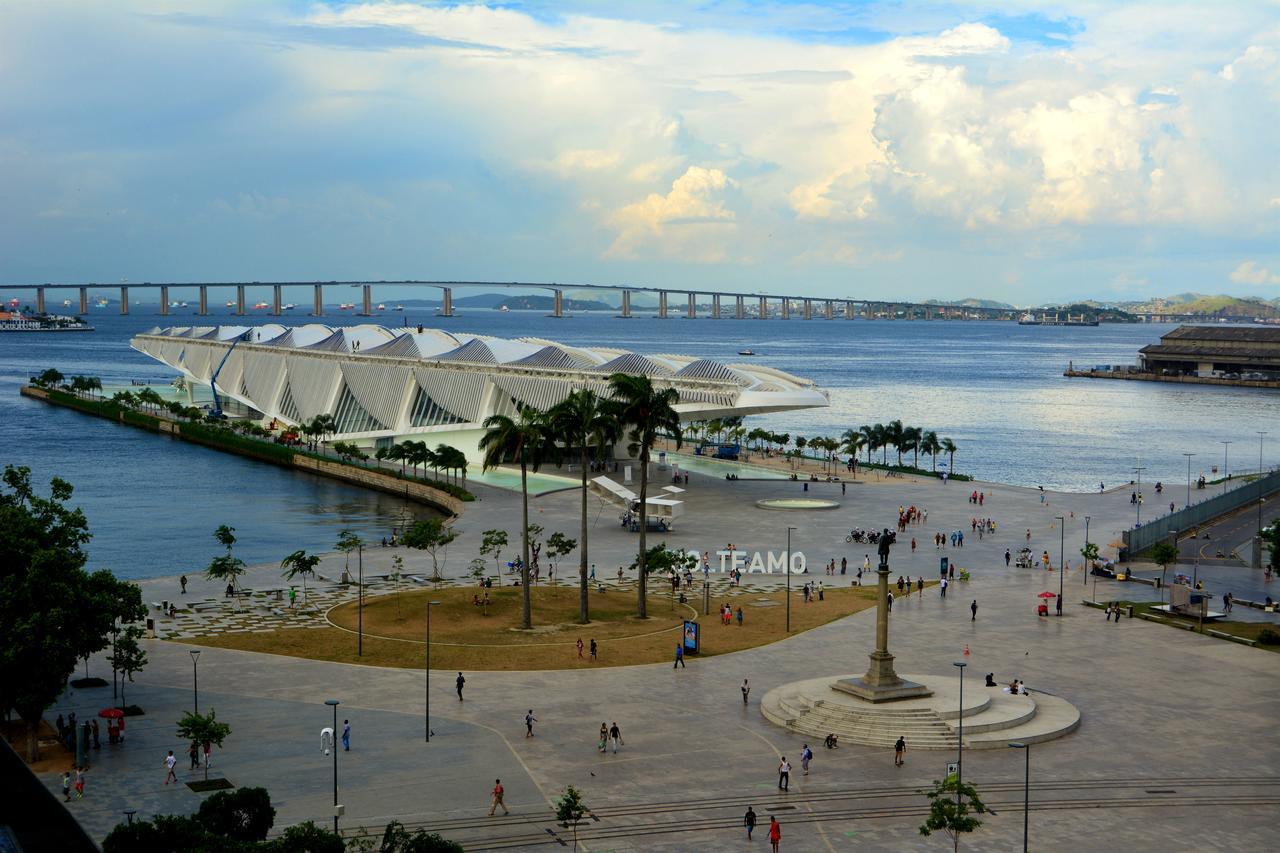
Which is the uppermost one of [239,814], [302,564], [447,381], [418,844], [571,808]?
[447,381]

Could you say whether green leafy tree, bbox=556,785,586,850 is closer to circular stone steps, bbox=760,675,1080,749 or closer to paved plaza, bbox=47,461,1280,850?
paved plaza, bbox=47,461,1280,850

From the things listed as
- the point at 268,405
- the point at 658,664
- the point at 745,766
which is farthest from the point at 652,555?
the point at 268,405

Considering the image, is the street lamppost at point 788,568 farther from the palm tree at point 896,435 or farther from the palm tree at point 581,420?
the palm tree at point 896,435

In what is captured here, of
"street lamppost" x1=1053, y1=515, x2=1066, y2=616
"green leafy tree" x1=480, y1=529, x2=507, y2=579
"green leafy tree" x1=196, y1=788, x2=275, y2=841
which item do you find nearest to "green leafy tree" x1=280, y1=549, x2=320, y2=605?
"green leafy tree" x1=480, y1=529, x2=507, y2=579

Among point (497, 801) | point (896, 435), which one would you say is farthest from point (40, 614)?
point (896, 435)

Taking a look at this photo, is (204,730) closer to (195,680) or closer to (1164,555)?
(195,680)
